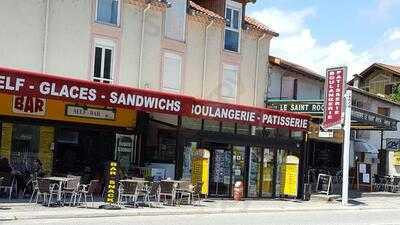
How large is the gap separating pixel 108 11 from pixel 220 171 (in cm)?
754

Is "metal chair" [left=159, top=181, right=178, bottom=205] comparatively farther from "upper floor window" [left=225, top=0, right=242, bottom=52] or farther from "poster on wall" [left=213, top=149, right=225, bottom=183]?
"upper floor window" [left=225, top=0, right=242, bottom=52]

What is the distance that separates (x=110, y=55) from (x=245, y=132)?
20.4 ft

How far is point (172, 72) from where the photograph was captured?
90.2 ft

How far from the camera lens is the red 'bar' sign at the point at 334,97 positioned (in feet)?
90.9

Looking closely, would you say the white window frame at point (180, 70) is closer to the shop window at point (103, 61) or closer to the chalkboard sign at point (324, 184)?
the shop window at point (103, 61)

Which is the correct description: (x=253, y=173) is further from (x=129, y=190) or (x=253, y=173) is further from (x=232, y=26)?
(x=129, y=190)

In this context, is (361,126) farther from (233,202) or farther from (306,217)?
(306,217)

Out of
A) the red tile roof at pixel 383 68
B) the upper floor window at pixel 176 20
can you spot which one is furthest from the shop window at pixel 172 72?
the red tile roof at pixel 383 68

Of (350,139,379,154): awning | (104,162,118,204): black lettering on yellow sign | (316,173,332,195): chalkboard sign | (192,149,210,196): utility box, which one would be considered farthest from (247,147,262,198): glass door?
(350,139,379,154): awning

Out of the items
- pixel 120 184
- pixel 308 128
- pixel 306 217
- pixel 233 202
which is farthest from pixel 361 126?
pixel 120 184

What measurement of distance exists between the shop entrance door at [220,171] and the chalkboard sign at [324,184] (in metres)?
6.04

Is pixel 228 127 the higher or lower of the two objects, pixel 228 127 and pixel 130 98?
the lower

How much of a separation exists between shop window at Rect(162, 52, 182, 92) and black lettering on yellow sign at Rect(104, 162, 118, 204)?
8.32 meters

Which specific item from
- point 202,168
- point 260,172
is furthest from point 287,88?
point 202,168
